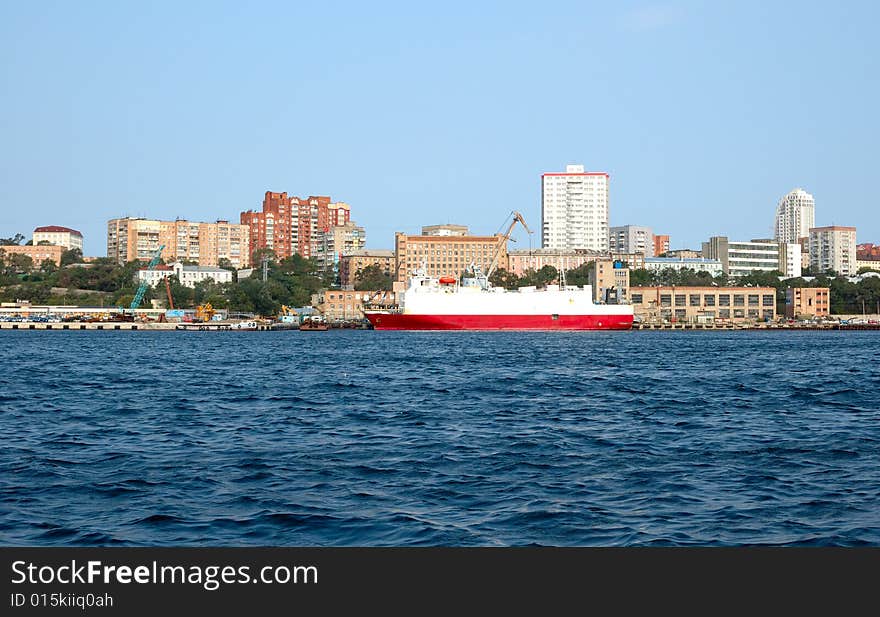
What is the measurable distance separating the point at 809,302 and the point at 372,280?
6449cm

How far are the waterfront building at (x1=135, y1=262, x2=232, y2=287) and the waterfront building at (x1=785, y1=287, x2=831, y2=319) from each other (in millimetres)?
87615

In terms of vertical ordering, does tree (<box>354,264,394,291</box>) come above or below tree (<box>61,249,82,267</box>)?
below

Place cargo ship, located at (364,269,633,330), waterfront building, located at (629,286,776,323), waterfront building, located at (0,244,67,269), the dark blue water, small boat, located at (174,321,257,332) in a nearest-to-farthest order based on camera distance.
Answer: the dark blue water, cargo ship, located at (364,269,633,330), small boat, located at (174,321,257,332), waterfront building, located at (629,286,776,323), waterfront building, located at (0,244,67,269)

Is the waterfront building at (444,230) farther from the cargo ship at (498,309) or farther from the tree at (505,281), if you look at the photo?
the cargo ship at (498,309)

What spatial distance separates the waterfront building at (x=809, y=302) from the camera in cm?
12988

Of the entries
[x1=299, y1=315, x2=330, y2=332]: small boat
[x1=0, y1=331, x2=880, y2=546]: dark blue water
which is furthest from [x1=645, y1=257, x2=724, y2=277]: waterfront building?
[x1=0, y1=331, x2=880, y2=546]: dark blue water

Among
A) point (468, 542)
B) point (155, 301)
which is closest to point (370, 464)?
point (468, 542)

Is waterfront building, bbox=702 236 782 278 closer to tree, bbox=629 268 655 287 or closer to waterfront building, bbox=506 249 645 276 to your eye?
waterfront building, bbox=506 249 645 276

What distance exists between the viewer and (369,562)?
530 cm

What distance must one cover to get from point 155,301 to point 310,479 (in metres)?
134

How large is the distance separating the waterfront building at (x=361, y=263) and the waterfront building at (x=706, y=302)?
48784 mm

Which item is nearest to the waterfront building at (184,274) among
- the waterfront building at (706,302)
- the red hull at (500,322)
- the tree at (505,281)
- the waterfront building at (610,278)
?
the tree at (505,281)

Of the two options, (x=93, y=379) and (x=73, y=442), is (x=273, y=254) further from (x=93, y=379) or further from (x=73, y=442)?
(x=73, y=442)

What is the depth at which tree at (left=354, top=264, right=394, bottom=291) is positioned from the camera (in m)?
149
